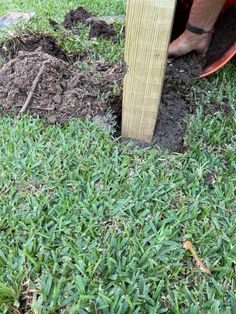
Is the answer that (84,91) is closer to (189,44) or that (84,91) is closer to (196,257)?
(189,44)

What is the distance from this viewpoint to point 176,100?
2.53 m

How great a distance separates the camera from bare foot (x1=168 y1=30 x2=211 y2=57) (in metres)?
2.70

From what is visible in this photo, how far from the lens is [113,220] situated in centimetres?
174

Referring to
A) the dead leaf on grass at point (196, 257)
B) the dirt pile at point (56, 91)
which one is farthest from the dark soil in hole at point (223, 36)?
the dead leaf on grass at point (196, 257)

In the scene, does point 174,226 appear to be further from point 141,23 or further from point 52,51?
point 52,51

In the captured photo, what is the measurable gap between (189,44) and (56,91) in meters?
0.94

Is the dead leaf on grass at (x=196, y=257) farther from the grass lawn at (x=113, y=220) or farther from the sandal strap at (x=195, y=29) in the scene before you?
the sandal strap at (x=195, y=29)

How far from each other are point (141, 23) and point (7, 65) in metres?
1.07

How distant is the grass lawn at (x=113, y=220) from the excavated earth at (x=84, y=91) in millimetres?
100

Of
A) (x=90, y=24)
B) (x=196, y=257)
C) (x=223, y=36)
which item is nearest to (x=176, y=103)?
(x=223, y=36)

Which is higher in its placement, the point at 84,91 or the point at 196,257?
the point at 84,91

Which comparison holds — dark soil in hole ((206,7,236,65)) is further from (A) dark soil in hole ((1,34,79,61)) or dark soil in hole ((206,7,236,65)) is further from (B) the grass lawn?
(A) dark soil in hole ((1,34,79,61))

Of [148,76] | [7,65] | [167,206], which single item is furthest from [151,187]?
[7,65]

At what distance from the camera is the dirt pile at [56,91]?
2.33 m
